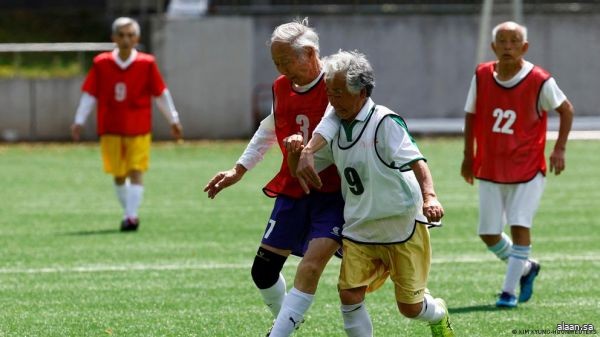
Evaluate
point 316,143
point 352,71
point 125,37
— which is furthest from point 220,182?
point 125,37

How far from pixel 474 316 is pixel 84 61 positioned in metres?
18.9

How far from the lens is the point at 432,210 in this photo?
6219 millimetres

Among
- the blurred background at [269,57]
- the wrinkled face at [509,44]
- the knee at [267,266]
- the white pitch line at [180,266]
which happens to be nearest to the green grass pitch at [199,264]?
the white pitch line at [180,266]

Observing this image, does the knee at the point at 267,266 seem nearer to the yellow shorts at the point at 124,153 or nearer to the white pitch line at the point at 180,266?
the white pitch line at the point at 180,266

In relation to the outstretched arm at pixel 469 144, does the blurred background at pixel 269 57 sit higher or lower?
lower

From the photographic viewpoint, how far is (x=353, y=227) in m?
6.71

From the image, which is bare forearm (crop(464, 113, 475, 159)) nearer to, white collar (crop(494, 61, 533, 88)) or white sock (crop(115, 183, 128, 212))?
white collar (crop(494, 61, 533, 88))

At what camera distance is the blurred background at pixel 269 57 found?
86.0ft

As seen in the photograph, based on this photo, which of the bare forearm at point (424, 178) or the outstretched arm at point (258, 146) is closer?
the bare forearm at point (424, 178)

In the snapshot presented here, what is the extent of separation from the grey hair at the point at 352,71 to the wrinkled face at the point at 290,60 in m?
0.45

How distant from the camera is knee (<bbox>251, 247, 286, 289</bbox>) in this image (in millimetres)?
7352

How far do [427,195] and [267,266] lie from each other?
140 centimetres

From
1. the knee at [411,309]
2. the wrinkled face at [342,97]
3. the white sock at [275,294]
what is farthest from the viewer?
the white sock at [275,294]

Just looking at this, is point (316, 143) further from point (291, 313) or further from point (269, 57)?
point (269, 57)
